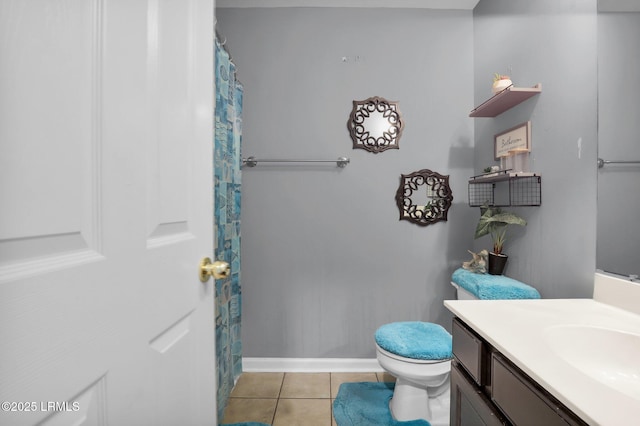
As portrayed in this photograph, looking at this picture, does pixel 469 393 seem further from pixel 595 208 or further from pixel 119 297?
pixel 119 297

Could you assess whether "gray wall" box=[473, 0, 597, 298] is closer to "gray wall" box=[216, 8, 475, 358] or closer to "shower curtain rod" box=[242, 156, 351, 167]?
"gray wall" box=[216, 8, 475, 358]

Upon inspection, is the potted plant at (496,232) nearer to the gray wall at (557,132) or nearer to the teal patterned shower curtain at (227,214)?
the gray wall at (557,132)

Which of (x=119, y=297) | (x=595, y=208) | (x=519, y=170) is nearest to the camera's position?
(x=119, y=297)

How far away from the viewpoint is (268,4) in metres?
1.99

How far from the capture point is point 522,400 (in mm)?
652

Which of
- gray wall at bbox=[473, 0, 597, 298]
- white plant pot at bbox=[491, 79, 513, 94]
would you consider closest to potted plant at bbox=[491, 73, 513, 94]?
white plant pot at bbox=[491, 79, 513, 94]

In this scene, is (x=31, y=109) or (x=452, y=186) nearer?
(x=31, y=109)

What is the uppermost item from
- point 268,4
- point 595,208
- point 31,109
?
point 268,4

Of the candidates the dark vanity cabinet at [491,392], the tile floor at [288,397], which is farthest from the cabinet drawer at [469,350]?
the tile floor at [288,397]

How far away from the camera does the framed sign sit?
4.75ft

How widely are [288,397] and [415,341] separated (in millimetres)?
874

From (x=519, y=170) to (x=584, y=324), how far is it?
0.89 m

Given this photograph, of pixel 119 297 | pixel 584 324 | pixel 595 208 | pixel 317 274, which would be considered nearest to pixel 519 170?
pixel 595 208

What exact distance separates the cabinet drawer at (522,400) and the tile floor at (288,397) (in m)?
1.10
